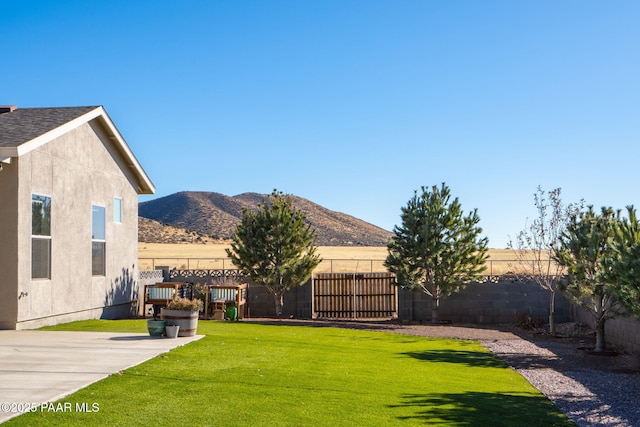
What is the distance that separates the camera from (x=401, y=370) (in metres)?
12.6

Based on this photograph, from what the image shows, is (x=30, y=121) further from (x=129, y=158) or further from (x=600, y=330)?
(x=600, y=330)

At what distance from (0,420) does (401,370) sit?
746 cm

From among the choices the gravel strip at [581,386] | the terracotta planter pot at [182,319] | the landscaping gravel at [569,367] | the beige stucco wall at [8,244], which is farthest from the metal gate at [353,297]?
the beige stucco wall at [8,244]

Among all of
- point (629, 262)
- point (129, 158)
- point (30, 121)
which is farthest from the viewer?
point (129, 158)

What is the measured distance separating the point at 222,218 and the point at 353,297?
8577 centimetres

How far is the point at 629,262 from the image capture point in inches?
512

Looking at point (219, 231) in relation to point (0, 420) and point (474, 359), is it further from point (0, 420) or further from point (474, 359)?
point (0, 420)

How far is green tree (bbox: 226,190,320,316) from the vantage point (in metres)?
24.4

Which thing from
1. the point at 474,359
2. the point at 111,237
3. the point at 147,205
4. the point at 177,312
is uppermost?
the point at 147,205

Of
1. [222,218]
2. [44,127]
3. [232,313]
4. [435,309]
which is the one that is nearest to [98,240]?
[44,127]

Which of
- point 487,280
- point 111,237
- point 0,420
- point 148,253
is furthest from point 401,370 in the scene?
point 148,253

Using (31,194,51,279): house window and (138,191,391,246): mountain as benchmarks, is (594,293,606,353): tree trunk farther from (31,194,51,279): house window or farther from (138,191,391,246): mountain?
(138,191,391,246): mountain

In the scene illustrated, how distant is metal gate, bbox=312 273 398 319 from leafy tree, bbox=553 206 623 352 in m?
8.18

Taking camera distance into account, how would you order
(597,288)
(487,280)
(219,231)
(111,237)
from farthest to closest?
(219,231) → (487,280) → (111,237) → (597,288)
